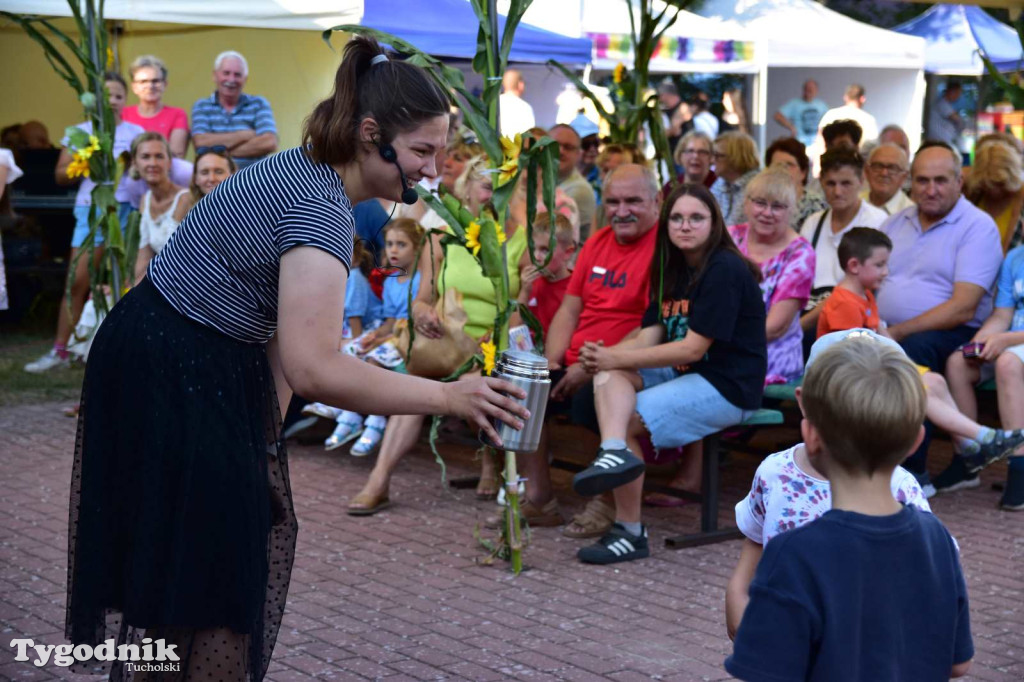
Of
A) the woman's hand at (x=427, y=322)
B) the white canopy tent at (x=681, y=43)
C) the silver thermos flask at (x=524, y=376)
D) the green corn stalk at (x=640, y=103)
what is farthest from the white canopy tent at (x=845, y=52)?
the silver thermos flask at (x=524, y=376)

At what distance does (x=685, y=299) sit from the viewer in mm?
5555

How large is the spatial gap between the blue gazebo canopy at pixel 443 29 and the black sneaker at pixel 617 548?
5.16 metres

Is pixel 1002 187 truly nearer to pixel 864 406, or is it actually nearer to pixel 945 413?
pixel 945 413

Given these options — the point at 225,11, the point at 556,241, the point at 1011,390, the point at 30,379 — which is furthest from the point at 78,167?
the point at 1011,390

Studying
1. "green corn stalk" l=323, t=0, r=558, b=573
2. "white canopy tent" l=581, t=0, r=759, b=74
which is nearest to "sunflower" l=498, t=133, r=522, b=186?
"green corn stalk" l=323, t=0, r=558, b=573

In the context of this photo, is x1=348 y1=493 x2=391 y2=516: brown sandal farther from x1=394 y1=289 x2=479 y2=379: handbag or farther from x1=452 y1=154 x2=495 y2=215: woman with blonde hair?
x1=452 y1=154 x2=495 y2=215: woman with blonde hair

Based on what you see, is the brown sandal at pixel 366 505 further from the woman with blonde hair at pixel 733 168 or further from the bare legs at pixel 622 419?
the woman with blonde hair at pixel 733 168

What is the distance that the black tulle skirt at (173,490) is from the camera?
2510mm

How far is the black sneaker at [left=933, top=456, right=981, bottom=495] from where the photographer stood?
6254 millimetres

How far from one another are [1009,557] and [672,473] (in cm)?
195

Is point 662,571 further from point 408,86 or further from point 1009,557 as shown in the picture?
point 408,86

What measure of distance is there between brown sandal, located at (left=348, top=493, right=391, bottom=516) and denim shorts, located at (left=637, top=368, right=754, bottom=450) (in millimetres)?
1389

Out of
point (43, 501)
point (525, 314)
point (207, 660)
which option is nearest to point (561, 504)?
point (525, 314)

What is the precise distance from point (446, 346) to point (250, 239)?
139 inches
